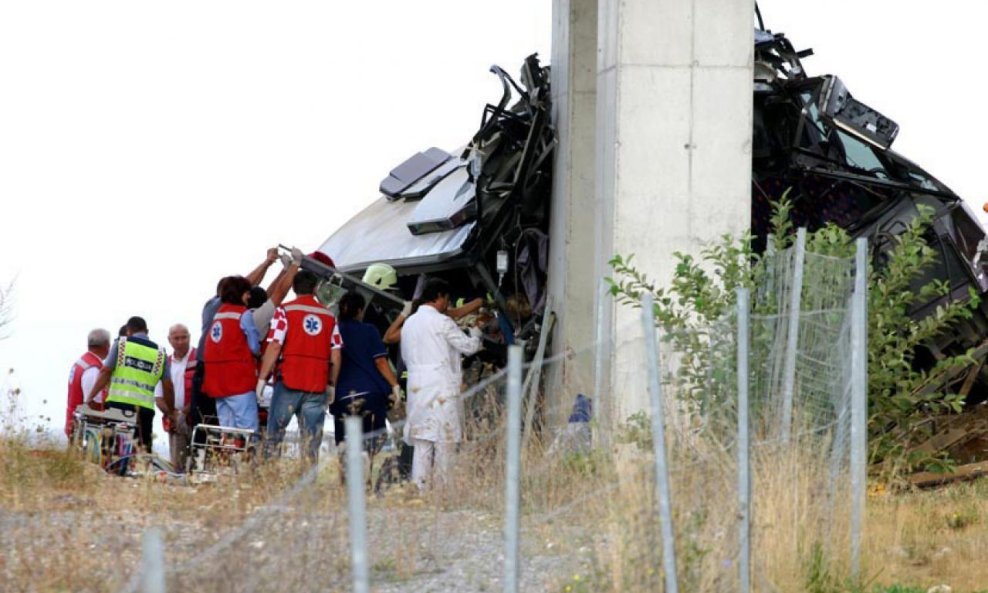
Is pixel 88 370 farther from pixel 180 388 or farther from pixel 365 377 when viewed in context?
pixel 365 377

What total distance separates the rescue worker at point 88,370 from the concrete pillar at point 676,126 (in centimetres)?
426

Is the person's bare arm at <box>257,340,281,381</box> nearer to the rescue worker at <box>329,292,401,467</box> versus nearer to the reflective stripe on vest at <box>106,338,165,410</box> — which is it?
the rescue worker at <box>329,292,401,467</box>

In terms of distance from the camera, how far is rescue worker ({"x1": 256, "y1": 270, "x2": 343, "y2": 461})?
44.6 ft

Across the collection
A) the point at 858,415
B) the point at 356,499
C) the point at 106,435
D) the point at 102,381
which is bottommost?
the point at 356,499

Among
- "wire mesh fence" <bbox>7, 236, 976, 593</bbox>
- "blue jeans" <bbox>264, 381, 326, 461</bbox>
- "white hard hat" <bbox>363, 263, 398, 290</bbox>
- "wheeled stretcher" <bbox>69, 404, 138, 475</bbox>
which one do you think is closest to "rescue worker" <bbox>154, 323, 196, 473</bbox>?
"wheeled stretcher" <bbox>69, 404, 138, 475</bbox>

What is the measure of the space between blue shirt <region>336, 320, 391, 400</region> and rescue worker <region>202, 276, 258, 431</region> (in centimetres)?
70

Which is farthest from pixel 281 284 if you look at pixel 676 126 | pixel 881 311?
pixel 881 311

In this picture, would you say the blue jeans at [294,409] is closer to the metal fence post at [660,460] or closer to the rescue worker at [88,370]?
the rescue worker at [88,370]

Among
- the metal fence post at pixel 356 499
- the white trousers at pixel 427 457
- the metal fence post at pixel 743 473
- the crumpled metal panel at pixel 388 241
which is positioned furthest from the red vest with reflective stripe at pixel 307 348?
the metal fence post at pixel 356 499

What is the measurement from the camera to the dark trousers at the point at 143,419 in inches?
588

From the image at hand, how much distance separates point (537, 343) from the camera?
17781 mm

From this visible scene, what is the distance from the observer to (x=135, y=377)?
15.0m

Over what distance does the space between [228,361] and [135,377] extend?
1.25 m

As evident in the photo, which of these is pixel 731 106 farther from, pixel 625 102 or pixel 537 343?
pixel 537 343
